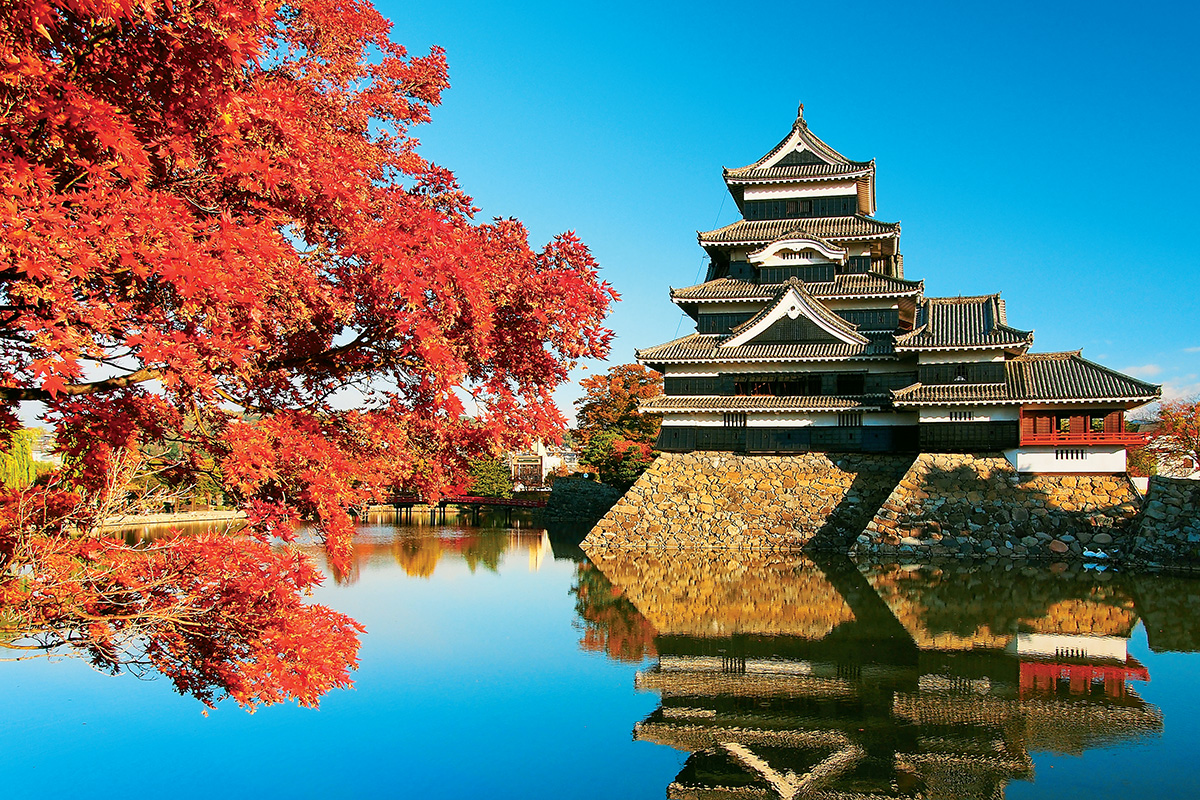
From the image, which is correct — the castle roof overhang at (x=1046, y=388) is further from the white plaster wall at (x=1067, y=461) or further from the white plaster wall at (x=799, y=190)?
the white plaster wall at (x=799, y=190)

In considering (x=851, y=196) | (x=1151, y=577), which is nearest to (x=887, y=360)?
(x=851, y=196)

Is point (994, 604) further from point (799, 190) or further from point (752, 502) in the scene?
point (799, 190)

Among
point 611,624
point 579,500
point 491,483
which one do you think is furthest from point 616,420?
point 611,624

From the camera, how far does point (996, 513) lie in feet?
65.8

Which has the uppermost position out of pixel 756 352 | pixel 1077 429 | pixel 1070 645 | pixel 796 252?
pixel 796 252

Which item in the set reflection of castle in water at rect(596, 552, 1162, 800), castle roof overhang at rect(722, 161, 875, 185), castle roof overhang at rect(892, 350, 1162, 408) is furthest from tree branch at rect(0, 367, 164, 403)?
castle roof overhang at rect(722, 161, 875, 185)

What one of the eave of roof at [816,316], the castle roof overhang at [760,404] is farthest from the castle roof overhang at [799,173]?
the castle roof overhang at [760,404]

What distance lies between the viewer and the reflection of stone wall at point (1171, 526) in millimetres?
17609

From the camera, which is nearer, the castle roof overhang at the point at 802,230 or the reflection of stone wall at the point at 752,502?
the reflection of stone wall at the point at 752,502

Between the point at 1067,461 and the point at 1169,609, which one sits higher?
the point at 1067,461

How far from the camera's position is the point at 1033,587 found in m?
15.5

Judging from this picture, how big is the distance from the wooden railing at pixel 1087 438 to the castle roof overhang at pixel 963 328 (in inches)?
96.4

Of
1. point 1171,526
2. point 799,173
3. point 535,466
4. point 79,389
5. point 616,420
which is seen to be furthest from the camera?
point 535,466

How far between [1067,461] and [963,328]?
434 centimetres
